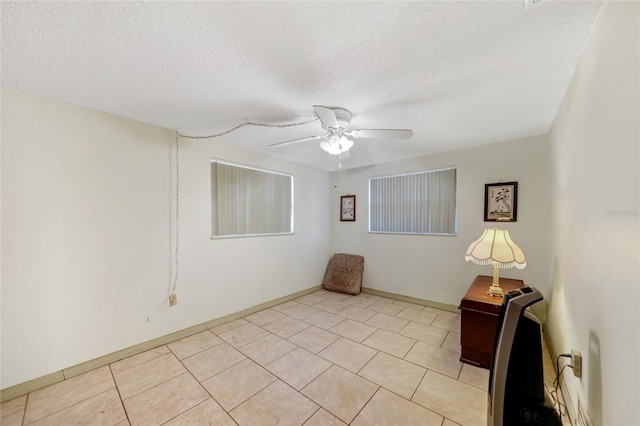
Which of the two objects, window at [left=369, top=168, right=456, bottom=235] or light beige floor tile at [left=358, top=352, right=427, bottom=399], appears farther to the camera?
window at [left=369, top=168, right=456, bottom=235]

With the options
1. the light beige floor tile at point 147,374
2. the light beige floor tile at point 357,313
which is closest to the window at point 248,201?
the light beige floor tile at point 147,374

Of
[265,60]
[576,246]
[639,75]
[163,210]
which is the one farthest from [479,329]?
[163,210]

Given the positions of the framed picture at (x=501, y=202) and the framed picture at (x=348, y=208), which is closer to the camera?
the framed picture at (x=501, y=202)

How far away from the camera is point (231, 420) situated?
1.65m

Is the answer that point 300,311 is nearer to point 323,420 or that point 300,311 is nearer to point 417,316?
point 417,316

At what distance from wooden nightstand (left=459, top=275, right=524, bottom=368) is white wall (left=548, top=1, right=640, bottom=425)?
0.49 m

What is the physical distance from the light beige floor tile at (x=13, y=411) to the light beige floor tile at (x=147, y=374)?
51 cm

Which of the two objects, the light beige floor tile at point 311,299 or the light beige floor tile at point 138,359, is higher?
the light beige floor tile at point 138,359

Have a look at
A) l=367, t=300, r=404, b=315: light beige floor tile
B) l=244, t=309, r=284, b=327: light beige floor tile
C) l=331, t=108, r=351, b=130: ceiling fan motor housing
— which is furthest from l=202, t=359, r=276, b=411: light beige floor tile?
l=331, t=108, r=351, b=130: ceiling fan motor housing

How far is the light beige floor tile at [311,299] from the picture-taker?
3.98 metres

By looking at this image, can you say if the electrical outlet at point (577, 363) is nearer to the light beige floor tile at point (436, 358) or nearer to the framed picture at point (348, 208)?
the light beige floor tile at point (436, 358)

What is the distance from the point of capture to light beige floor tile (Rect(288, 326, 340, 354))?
259 centimetres

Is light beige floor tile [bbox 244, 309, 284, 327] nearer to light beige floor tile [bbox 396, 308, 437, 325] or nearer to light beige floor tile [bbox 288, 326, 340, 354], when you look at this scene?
light beige floor tile [bbox 288, 326, 340, 354]

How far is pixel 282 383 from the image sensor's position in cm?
202
